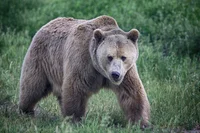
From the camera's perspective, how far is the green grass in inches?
263

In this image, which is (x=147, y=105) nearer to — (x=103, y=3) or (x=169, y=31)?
(x=169, y=31)

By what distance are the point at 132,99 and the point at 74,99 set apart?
70 centimetres

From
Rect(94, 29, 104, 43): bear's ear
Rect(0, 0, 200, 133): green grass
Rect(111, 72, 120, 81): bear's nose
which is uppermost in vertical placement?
Rect(94, 29, 104, 43): bear's ear

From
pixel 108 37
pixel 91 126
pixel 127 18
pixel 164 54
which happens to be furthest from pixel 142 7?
pixel 91 126

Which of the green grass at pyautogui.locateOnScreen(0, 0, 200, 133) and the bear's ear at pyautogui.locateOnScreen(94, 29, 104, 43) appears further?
the green grass at pyautogui.locateOnScreen(0, 0, 200, 133)

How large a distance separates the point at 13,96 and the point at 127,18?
14.4 ft

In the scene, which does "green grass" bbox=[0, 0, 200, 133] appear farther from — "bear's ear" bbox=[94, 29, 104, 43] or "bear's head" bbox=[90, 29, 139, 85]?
"bear's ear" bbox=[94, 29, 104, 43]

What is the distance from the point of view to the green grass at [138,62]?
6.67m

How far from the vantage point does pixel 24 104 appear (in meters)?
7.68

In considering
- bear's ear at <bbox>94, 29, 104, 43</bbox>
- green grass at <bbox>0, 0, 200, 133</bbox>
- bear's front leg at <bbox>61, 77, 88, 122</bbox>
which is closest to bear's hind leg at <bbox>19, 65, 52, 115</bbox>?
green grass at <bbox>0, 0, 200, 133</bbox>

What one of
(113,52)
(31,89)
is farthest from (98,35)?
(31,89)

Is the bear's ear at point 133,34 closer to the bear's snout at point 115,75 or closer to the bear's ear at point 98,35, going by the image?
the bear's ear at point 98,35

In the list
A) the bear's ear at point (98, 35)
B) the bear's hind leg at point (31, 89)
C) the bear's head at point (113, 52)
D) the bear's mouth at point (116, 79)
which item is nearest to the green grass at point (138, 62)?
the bear's hind leg at point (31, 89)

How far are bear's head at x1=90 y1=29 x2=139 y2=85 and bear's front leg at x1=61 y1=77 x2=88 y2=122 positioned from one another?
331 mm
